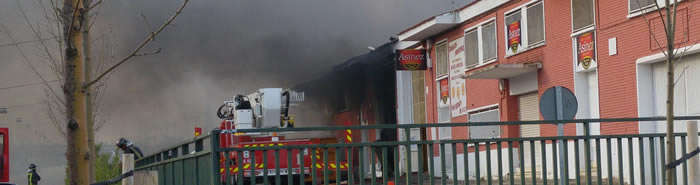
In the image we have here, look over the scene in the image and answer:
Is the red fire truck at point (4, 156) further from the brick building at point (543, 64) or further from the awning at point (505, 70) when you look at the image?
the awning at point (505, 70)

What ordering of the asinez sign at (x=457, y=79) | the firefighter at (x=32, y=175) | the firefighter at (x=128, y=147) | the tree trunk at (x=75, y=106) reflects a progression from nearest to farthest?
1. the tree trunk at (x=75, y=106)
2. the firefighter at (x=128, y=147)
3. the asinez sign at (x=457, y=79)
4. the firefighter at (x=32, y=175)

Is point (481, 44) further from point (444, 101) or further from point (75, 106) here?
point (75, 106)

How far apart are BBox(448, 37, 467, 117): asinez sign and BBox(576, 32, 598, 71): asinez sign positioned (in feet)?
22.9

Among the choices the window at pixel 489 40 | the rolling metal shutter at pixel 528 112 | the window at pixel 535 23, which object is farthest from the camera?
the window at pixel 489 40

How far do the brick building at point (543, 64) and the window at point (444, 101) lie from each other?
0.11 feet

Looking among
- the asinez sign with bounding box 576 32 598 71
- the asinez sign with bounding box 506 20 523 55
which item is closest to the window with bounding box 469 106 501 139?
the asinez sign with bounding box 506 20 523 55

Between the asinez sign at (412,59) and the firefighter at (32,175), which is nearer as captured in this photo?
the firefighter at (32,175)

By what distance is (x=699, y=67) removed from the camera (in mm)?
18812

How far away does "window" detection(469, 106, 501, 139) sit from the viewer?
2806cm

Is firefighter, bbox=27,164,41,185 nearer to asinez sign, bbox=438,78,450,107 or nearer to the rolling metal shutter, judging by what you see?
asinez sign, bbox=438,78,450,107

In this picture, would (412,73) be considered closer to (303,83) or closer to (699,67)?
(303,83)

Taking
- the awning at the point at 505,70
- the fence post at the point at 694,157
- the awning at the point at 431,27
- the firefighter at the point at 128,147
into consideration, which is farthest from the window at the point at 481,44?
the fence post at the point at 694,157

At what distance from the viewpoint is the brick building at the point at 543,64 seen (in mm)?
20016

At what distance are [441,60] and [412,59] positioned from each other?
1.12 m
